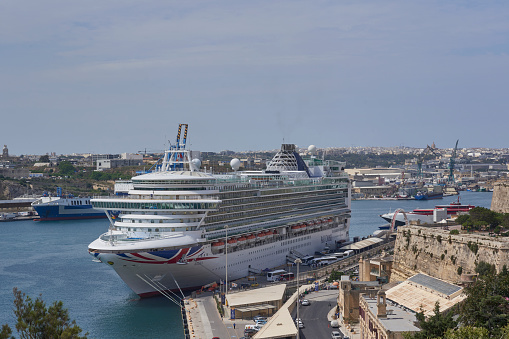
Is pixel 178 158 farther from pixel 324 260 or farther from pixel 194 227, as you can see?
pixel 324 260

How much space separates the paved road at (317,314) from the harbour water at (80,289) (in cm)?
566

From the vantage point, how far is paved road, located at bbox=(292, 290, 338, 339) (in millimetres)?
26559

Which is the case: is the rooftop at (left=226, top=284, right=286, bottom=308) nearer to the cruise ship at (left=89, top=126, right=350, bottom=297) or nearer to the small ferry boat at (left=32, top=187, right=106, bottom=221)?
the cruise ship at (left=89, top=126, right=350, bottom=297)

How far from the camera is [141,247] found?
106ft

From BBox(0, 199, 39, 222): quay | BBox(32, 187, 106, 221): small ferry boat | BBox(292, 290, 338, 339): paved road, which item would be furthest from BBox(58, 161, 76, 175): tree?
BBox(292, 290, 338, 339): paved road

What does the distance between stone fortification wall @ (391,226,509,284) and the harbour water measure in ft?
39.8

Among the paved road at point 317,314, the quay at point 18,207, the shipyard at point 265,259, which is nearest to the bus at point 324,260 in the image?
the shipyard at point 265,259

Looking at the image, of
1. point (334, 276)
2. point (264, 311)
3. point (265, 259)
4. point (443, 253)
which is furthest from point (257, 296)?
point (265, 259)

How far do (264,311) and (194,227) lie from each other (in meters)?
6.78

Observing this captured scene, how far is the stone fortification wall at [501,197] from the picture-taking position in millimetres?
48809

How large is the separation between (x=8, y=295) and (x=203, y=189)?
40.2ft

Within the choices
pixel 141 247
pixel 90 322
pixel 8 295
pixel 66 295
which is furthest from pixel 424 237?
pixel 8 295

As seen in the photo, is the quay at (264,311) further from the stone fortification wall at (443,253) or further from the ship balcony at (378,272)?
the stone fortification wall at (443,253)

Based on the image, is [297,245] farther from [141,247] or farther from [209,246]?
[141,247]
